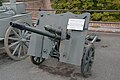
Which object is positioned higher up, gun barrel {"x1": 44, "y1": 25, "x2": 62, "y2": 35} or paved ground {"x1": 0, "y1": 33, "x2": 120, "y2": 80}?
gun barrel {"x1": 44, "y1": 25, "x2": 62, "y2": 35}

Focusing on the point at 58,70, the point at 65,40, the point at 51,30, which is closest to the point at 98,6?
the point at 58,70

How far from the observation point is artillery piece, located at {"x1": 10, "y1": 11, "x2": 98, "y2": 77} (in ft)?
11.7

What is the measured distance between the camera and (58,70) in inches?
162

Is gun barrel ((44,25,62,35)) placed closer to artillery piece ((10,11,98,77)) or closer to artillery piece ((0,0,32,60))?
artillery piece ((10,11,98,77))

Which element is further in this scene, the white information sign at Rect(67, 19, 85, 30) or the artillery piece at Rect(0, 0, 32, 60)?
the artillery piece at Rect(0, 0, 32, 60)

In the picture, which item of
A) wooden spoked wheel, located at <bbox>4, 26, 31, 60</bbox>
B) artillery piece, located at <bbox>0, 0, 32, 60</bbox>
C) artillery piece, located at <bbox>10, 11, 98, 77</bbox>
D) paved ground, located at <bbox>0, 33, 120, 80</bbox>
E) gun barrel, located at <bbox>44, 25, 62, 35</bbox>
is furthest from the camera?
wooden spoked wheel, located at <bbox>4, 26, 31, 60</bbox>

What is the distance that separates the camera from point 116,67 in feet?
13.7

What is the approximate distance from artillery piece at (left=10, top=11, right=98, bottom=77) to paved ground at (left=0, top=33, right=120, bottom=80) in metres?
0.31

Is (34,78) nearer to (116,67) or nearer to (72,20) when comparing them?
(72,20)

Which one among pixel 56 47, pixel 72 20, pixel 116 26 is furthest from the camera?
pixel 116 26

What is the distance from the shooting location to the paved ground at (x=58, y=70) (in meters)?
3.82

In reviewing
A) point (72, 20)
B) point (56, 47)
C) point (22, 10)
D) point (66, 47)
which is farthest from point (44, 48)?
point (22, 10)

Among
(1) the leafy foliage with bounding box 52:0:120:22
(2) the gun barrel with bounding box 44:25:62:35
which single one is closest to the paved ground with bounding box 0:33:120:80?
(2) the gun barrel with bounding box 44:25:62:35

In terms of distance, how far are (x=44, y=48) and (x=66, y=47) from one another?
1.64 ft
